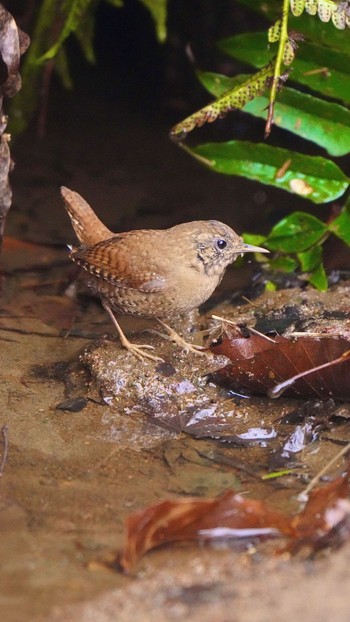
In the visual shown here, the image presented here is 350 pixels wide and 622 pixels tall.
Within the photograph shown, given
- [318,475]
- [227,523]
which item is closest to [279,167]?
[318,475]

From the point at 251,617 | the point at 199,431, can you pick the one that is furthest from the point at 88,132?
the point at 251,617

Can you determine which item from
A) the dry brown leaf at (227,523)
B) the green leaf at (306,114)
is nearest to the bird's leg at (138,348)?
the dry brown leaf at (227,523)

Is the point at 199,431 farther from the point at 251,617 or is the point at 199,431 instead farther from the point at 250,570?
the point at 251,617

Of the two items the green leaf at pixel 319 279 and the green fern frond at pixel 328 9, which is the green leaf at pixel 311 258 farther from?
the green fern frond at pixel 328 9

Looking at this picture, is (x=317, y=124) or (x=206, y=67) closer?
(x=317, y=124)

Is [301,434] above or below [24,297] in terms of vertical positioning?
above

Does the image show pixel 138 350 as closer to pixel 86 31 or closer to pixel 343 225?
pixel 343 225
